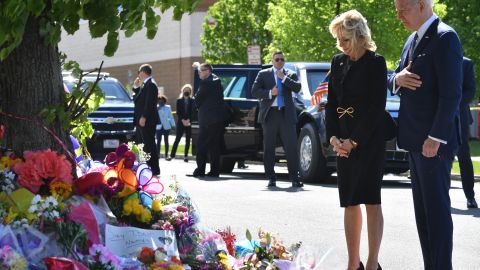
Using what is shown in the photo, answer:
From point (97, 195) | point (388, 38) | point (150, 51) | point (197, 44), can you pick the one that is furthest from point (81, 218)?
point (150, 51)

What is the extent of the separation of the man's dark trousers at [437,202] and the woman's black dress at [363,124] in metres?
0.71

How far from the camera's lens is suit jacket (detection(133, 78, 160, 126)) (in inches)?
653

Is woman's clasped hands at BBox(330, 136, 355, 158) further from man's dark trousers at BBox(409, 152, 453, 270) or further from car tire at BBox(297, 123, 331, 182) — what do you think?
car tire at BBox(297, 123, 331, 182)

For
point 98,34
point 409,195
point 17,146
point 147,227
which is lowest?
point 409,195

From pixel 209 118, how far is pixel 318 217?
244 inches

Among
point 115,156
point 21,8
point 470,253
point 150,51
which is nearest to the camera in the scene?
point 21,8

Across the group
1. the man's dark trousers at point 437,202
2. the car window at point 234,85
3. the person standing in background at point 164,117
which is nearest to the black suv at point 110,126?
the car window at point 234,85

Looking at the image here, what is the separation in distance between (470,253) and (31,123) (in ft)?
13.8

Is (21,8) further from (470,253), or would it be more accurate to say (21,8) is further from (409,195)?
(409,195)

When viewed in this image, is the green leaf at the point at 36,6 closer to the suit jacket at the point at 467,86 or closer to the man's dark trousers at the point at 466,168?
the suit jacket at the point at 467,86

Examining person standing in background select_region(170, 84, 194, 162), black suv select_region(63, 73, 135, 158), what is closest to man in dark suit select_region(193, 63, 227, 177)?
black suv select_region(63, 73, 135, 158)

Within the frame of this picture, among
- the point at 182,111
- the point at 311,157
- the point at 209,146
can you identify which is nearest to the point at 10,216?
the point at 311,157

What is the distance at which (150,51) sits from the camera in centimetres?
5619

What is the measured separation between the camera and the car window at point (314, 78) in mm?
15602
